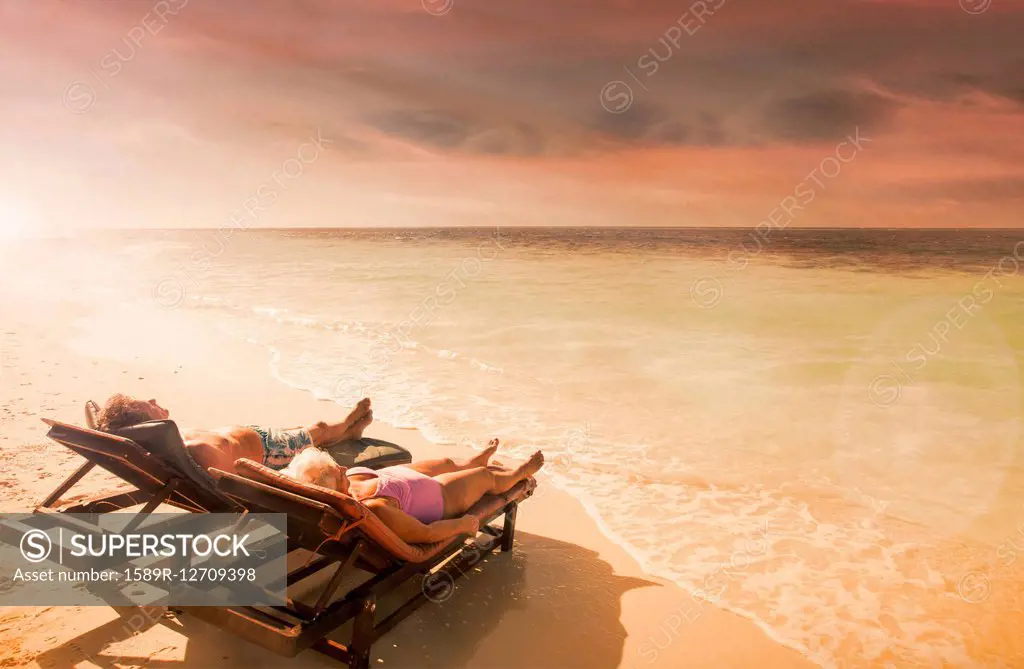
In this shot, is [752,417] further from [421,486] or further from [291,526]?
[291,526]

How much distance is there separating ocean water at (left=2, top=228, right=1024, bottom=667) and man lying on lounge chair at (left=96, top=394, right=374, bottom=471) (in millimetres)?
1879

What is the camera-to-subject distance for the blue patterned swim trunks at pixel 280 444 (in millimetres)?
4688

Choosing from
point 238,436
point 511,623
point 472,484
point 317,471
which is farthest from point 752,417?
point 317,471

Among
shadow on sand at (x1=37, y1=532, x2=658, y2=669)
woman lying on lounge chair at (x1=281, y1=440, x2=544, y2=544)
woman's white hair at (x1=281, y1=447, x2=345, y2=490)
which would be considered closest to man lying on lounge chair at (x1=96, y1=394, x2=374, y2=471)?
woman lying on lounge chair at (x1=281, y1=440, x2=544, y2=544)

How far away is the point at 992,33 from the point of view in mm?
41531

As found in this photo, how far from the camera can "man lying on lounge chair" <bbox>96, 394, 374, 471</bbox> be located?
3525 mm

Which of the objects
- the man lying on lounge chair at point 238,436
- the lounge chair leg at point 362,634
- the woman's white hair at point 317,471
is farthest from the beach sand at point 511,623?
the man lying on lounge chair at point 238,436

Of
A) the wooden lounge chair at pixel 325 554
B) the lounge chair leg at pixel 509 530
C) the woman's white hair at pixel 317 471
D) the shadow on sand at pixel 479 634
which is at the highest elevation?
the woman's white hair at pixel 317 471

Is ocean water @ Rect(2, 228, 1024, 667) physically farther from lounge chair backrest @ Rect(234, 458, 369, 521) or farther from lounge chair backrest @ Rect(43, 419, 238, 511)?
lounge chair backrest @ Rect(43, 419, 238, 511)

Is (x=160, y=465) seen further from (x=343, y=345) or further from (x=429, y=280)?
(x=429, y=280)

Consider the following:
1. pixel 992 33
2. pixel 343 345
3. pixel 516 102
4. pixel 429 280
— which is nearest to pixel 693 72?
pixel 516 102

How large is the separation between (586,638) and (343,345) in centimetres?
937

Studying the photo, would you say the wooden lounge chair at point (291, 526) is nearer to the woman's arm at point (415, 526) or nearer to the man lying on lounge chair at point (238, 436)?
the woman's arm at point (415, 526)

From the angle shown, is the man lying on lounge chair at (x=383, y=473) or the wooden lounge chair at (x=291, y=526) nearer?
the wooden lounge chair at (x=291, y=526)
